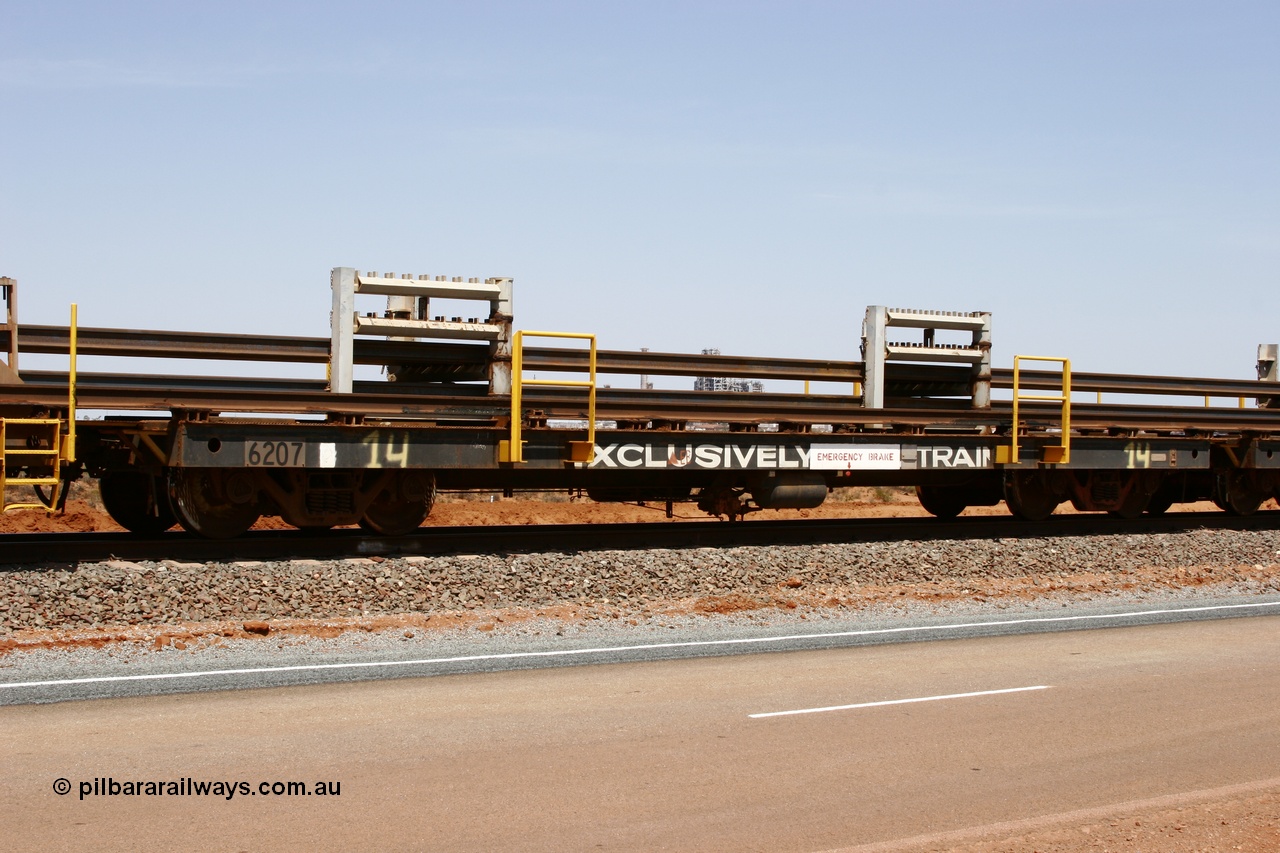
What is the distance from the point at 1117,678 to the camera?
332 inches

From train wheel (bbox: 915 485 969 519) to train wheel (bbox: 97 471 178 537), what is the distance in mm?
10924

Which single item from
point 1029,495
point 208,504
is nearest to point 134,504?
point 208,504

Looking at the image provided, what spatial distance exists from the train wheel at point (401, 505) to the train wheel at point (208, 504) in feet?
4.23

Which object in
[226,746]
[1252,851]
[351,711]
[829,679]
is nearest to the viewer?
[1252,851]

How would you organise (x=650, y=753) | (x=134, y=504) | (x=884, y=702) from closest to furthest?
(x=650, y=753), (x=884, y=702), (x=134, y=504)

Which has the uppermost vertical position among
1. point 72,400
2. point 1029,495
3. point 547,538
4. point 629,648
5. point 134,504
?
point 72,400

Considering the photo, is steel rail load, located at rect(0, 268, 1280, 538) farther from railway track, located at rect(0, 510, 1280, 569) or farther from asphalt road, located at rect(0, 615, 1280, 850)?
asphalt road, located at rect(0, 615, 1280, 850)

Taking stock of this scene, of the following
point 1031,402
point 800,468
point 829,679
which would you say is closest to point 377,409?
point 800,468

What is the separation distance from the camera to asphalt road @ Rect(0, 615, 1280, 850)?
529cm

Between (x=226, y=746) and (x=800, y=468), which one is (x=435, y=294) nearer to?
(x=800, y=468)

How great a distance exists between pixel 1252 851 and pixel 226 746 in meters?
4.97

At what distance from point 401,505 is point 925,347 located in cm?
708

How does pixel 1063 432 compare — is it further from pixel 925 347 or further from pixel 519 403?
pixel 519 403

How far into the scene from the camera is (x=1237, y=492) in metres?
18.5
